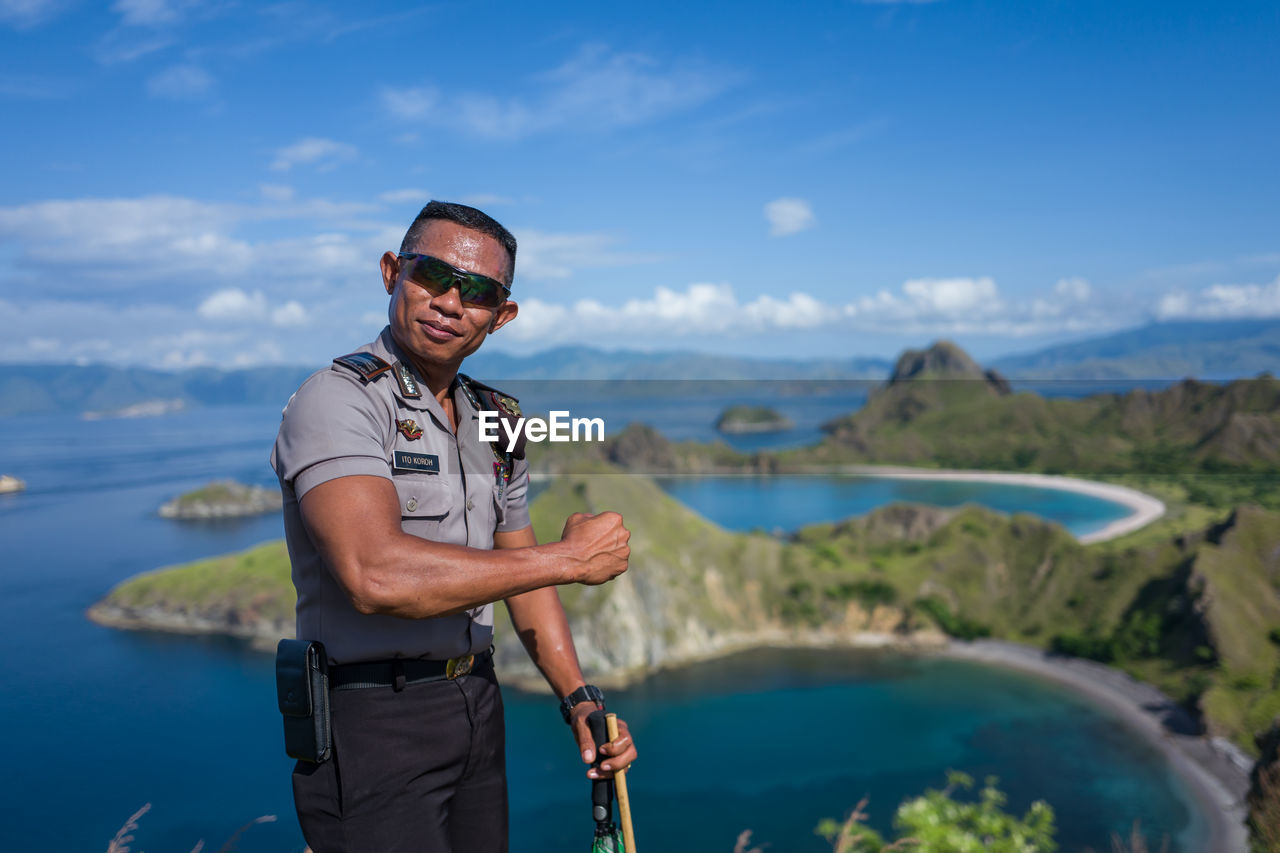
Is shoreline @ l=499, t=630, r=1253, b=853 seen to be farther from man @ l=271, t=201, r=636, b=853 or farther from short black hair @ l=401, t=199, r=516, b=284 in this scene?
short black hair @ l=401, t=199, r=516, b=284

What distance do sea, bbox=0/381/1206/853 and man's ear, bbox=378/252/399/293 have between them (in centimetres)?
2245

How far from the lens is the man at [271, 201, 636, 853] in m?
1.46

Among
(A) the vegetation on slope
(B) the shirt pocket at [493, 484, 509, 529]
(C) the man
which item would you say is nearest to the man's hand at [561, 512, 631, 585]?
(C) the man

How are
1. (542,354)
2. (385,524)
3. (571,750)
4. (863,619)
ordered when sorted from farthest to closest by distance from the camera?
(542,354) → (863,619) → (571,750) → (385,524)

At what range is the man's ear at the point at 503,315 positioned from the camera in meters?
1.90

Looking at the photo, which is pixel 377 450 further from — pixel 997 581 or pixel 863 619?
pixel 997 581

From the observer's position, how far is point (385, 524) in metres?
1.46

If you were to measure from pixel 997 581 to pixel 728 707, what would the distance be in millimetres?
22784

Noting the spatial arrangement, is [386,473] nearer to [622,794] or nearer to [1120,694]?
[622,794]

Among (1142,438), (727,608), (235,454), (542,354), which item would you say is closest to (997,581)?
(1142,438)

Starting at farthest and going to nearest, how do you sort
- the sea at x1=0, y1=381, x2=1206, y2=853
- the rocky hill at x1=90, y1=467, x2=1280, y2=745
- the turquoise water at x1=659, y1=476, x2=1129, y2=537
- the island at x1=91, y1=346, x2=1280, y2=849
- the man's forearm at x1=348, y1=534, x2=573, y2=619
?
the turquoise water at x1=659, y1=476, x2=1129, y2=537 → the rocky hill at x1=90, y1=467, x2=1280, y2=745 → the island at x1=91, y1=346, x2=1280, y2=849 → the sea at x1=0, y1=381, x2=1206, y2=853 → the man's forearm at x1=348, y1=534, x2=573, y2=619

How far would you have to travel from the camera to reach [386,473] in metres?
1.53
